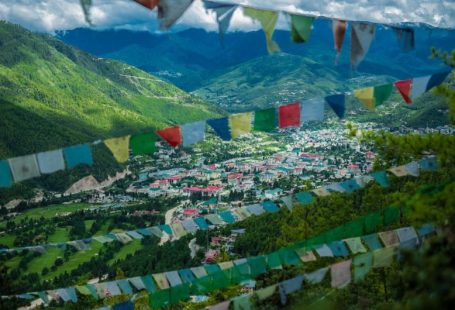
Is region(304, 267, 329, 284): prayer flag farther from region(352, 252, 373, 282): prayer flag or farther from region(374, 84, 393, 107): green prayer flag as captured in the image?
region(374, 84, 393, 107): green prayer flag

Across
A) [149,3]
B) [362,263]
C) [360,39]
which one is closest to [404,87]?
[360,39]

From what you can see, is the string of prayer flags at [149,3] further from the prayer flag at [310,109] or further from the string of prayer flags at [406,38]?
the string of prayer flags at [406,38]

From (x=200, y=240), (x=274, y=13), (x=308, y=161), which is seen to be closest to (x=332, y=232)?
(x=274, y=13)

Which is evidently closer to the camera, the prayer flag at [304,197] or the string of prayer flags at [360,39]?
the string of prayer flags at [360,39]

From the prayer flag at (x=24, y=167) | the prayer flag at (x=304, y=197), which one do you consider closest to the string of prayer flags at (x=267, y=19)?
the prayer flag at (x=24, y=167)

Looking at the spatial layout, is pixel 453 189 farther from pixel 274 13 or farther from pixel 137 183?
pixel 137 183
